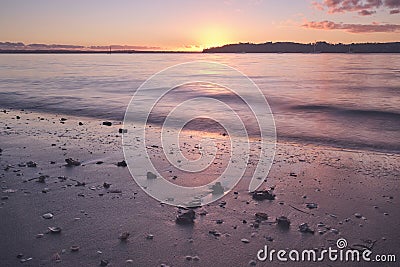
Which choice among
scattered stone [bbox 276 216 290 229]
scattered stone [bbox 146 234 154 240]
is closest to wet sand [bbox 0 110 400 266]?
scattered stone [bbox 146 234 154 240]

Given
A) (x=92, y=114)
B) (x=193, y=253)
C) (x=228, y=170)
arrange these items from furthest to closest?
(x=92, y=114) → (x=228, y=170) → (x=193, y=253)

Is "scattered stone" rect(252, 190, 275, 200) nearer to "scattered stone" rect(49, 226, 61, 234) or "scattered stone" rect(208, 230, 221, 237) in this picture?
"scattered stone" rect(208, 230, 221, 237)

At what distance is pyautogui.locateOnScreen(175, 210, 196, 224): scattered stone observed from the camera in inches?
203

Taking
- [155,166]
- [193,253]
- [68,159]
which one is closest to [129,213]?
[193,253]

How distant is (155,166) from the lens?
7906mm

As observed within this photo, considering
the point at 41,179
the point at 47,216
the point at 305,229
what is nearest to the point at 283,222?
the point at 305,229

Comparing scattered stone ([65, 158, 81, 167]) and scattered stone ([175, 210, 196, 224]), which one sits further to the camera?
scattered stone ([65, 158, 81, 167])

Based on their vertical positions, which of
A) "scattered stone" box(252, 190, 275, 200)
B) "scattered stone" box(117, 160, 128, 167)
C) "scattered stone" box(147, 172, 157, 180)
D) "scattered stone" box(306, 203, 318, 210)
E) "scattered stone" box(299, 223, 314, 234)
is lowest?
"scattered stone" box(299, 223, 314, 234)

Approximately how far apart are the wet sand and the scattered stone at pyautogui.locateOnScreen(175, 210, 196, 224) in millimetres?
103

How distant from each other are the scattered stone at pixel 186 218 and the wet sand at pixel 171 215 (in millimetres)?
103

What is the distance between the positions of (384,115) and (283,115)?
207 inches

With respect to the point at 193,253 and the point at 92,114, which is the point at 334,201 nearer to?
the point at 193,253

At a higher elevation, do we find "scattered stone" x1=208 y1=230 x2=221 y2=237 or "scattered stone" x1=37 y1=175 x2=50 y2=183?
"scattered stone" x1=37 y1=175 x2=50 y2=183

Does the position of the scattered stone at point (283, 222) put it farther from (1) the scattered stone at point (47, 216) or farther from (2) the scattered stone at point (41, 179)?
(2) the scattered stone at point (41, 179)
